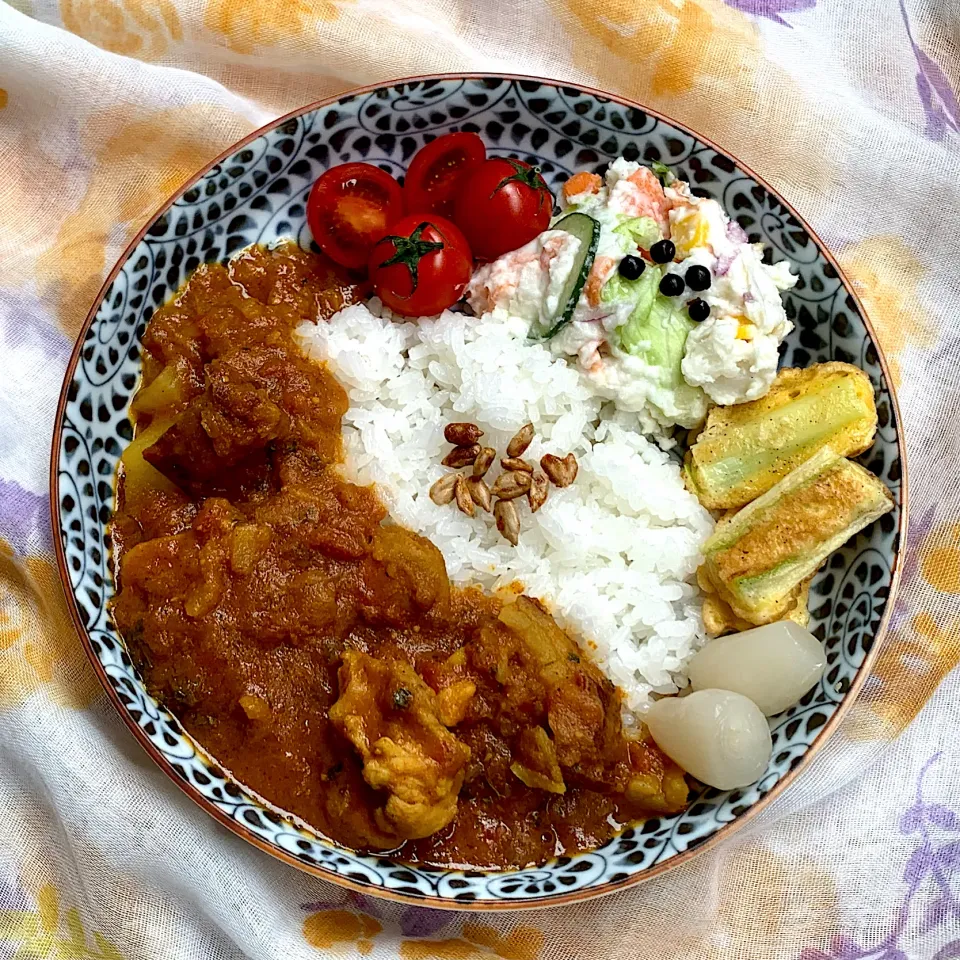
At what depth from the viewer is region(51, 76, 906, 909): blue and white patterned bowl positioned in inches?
139

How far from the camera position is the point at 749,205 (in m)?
4.03

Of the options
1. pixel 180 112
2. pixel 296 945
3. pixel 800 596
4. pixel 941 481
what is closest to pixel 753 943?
pixel 800 596

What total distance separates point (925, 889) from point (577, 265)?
3.01 metres

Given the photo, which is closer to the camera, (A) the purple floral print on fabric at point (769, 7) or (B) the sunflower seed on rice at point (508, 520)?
(B) the sunflower seed on rice at point (508, 520)

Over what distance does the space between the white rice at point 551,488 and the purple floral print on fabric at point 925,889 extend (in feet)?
4.10

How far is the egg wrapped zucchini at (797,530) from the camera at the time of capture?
356cm

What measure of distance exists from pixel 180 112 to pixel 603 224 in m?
2.03

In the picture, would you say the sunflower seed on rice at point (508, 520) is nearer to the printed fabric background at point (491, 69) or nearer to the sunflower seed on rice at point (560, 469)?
the sunflower seed on rice at point (560, 469)

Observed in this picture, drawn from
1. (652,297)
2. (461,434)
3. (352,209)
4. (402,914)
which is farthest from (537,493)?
(402,914)

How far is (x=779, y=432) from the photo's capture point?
3801 millimetres

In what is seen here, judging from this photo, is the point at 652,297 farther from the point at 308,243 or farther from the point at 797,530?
the point at 308,243

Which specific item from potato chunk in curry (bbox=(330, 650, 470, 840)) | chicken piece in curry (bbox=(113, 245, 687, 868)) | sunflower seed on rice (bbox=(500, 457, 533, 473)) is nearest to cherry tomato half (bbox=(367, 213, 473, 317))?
chicken piece in curry (bbox=(113, 245, 687, 868))

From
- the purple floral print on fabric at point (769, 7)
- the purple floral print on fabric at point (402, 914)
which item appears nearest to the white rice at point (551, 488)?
the purple floral print on fabric at point (402, 914)

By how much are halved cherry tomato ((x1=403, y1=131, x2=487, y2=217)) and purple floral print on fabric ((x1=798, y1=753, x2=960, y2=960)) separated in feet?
11.1
